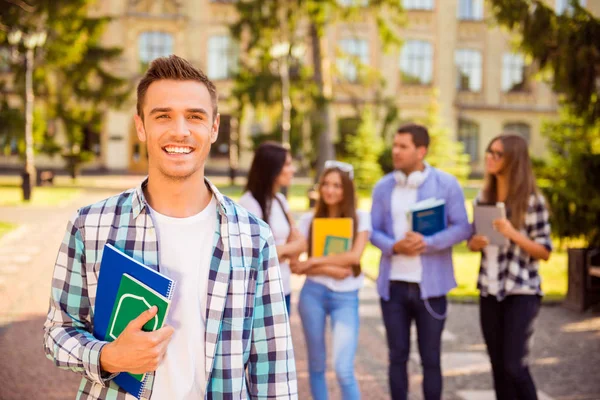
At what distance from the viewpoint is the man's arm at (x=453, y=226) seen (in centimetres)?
507

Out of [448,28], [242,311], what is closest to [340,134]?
[448,28]

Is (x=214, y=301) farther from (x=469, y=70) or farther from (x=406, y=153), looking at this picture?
(x=469, y=70)

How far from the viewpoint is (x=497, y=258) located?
5086mm

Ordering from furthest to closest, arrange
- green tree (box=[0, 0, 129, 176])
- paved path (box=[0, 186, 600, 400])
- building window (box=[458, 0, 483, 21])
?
building window (box=[458, 0, 483, 21]) → green tree (box=[0, 0, 129, 176]) → paved path (box=[0, 186, 600, 400])

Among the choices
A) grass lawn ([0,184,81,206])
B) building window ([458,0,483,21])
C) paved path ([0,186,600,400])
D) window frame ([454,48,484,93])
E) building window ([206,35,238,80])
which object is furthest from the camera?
window frame ([454,48,484,93])

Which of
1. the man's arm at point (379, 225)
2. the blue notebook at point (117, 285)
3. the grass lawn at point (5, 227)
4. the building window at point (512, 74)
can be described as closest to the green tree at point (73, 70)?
the grass lawn at point (5, 227)

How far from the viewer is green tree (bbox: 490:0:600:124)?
877cm

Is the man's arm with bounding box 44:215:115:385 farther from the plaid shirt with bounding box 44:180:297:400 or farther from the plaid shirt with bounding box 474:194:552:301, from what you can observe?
the plaid shirt with bounding box 474:194:552:301

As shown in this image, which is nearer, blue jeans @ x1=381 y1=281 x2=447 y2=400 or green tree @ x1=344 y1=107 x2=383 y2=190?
blue jeans @ x1=381 y1=281 x2=447 y2=400

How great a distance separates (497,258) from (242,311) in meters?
3.12

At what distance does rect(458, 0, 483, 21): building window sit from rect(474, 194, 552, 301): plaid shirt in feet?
136

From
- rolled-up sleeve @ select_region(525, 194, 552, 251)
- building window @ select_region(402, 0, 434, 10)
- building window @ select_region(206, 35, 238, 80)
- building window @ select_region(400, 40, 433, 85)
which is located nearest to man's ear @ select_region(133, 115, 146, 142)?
rolled-up sleeve @ select_region(525, 194, 552, 251)

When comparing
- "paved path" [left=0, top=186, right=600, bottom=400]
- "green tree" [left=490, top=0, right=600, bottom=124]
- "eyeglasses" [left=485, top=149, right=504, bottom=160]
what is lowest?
"paved path" [left=0, top=186, right=600, bottom=400]

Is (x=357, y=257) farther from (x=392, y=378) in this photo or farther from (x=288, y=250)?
(x=392, y=378)
